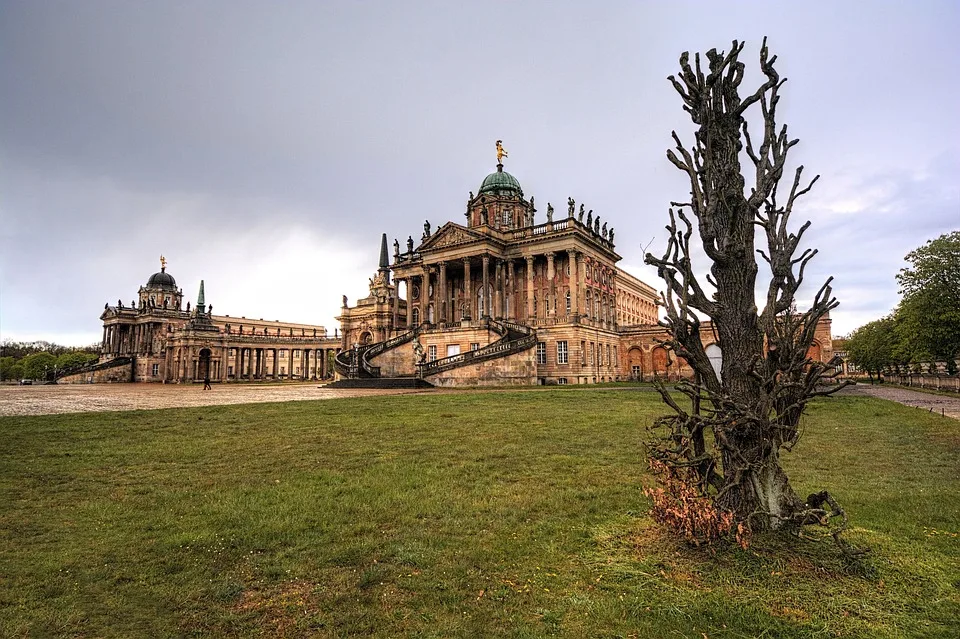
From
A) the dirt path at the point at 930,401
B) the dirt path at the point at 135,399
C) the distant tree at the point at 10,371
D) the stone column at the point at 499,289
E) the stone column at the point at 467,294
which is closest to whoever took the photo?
the dirt path at the point at 930,401

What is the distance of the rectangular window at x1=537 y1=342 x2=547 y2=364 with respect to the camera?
54.2m

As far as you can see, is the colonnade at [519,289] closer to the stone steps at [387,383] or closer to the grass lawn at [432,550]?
the stone steps at [387,383]

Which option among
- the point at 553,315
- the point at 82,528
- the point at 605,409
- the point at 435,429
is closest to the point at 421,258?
the point at 553,315

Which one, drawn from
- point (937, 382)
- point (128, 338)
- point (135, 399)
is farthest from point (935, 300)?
point (128, 338)

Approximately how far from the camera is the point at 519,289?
60188 millimetres

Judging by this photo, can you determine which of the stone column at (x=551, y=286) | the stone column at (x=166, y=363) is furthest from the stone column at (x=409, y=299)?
the stone column at (x=166, y=363)

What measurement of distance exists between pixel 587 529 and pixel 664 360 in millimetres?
60344

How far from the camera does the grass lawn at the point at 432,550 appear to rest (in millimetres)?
4738

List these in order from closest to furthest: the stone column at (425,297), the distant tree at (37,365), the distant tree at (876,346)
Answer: the stone column at (425,297) < the distant tree at (876,346) < the distant tree at (37,365)

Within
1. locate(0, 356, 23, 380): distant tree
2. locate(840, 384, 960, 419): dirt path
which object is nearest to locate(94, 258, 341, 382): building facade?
locate(0, 356, 23, 380): distant tree

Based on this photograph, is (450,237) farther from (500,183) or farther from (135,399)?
(135,399)

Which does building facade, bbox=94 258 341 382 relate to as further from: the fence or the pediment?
the fence

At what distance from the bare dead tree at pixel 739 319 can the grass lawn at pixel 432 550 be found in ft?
2.50

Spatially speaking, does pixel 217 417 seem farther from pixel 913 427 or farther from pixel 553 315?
pixel 553 315
